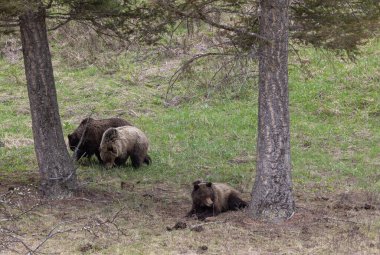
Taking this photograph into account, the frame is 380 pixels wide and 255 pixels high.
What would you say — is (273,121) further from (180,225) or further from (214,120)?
(214,120)

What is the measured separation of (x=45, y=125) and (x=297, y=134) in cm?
874

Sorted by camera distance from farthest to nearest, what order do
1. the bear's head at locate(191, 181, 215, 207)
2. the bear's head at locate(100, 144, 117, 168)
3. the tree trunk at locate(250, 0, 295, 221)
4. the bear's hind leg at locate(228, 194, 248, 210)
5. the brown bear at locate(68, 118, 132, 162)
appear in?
the brown bear at locate(68, 118, 132, 162)
the bear's head at locate(100, 144, 117, 168)
the bear's hind leg at locate(228, 194, 248, 210)
the bear's head at locate(191, 181, 215, 207)
the tree trunk at locate(250, 0, 295, 221)

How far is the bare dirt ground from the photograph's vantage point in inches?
372

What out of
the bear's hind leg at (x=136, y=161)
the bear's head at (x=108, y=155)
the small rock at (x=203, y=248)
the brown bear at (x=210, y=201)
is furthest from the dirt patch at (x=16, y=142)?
the small rock at (x=203, y=248)

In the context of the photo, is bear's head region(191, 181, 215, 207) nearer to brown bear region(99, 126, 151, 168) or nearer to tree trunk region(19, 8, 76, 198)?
tree trunk region(19, 8, 76, 198)

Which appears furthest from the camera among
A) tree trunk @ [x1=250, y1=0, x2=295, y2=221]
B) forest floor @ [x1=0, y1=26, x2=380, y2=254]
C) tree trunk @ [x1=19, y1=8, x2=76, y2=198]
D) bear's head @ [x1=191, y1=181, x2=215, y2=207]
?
tree trunk @ [x1=19, y1=8, x2=76, y2=198]

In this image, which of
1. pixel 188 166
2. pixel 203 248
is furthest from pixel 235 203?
pixel 188 166

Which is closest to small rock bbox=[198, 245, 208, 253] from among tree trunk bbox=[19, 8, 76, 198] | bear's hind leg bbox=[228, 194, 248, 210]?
bear's hind leg bbox=[228, 194, 248, 210]

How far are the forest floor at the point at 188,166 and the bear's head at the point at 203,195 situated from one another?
0.33m

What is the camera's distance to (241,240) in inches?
388

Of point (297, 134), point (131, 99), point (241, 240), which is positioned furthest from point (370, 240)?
point (131, 99)

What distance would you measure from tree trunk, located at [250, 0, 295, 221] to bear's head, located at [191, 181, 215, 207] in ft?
2.44

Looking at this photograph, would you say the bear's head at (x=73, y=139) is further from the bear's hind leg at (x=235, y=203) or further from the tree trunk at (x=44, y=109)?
the bear's hind leg at (x=235, y=203)

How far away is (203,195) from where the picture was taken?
11.3 metres
